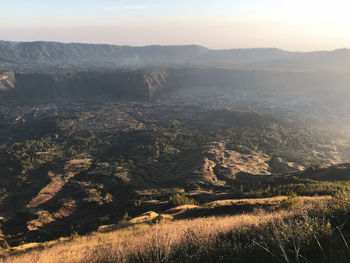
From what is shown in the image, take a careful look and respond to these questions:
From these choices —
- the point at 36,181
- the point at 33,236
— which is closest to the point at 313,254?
the point at 33,236

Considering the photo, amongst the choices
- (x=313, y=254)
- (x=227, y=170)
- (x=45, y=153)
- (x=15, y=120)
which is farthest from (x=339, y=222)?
(x=15, y=120)

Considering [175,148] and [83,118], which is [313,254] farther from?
[83,118]

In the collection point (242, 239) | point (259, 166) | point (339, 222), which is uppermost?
point (339, 222)

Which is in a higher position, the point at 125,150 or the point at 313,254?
the point at 313,254

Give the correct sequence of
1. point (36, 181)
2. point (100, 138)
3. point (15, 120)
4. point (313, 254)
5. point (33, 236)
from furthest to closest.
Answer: point (15, 120), point (100, 138), point (36, 181), point (33, 236), point (313, 254)

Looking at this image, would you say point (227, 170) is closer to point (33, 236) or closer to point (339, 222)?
point (33, 236)

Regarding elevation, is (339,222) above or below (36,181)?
above

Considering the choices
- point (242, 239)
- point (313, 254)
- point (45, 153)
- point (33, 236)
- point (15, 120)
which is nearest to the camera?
point (313, 254)

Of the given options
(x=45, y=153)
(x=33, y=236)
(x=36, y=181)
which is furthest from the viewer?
(x=45, y=153)

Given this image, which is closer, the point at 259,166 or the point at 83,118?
the point at 259,166
